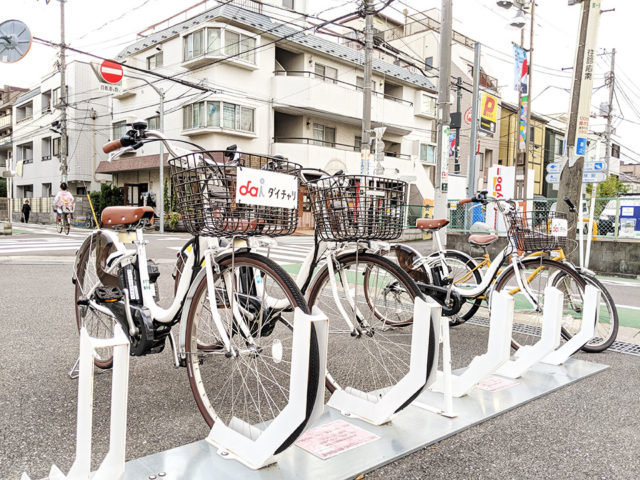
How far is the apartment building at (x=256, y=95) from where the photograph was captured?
2142 centimetres

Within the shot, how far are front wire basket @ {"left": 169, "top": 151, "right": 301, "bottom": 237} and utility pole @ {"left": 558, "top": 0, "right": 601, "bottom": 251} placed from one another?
14.1 feet

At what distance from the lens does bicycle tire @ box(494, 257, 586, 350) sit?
155 inches

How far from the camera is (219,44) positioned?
21203mm

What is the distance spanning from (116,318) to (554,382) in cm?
285

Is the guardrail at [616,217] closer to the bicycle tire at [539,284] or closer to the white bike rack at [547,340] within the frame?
the bicycle tire at [539,284]

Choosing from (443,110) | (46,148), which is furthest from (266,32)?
A: (46,148)

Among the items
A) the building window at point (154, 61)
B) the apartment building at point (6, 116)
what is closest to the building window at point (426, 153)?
the building window at point (154, 61)

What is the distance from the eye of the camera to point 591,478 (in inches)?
81.0

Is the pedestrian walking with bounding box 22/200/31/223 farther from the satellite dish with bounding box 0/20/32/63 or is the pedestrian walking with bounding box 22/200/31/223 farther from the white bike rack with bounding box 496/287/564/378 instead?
the white bike rack with bounding box 496/287/564/378

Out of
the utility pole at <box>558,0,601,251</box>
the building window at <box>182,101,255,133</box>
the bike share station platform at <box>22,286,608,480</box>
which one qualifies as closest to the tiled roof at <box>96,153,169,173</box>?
the building window at <box>182,101,255,133</box>

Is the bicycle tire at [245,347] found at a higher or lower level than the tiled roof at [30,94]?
lower

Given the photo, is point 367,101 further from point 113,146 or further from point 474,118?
point 113,146

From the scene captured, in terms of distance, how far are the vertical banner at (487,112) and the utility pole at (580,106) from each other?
11354 millimetres

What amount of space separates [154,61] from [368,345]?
83.0ft
